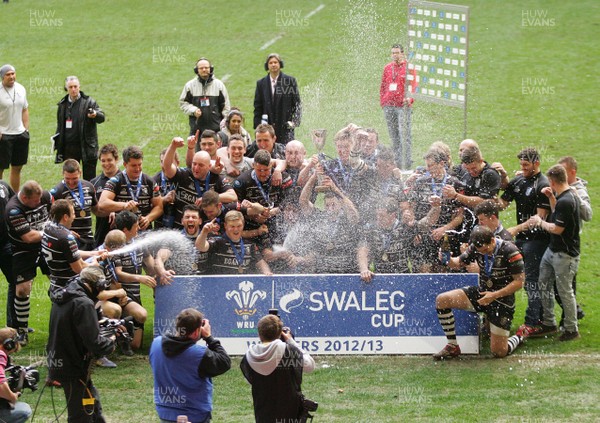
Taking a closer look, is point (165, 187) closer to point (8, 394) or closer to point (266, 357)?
point (8, 394)

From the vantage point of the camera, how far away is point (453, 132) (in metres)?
17.1

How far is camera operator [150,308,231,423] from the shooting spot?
8016 millimetres

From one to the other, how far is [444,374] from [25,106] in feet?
26.6

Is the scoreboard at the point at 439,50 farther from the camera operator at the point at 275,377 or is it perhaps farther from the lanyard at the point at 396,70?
the camera operator at the point at 275,377

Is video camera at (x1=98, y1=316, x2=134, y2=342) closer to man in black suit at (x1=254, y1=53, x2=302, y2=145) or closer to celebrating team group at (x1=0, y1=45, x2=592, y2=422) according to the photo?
celebrating team group at (x1=0, y1=45, x2=592, y2=422)

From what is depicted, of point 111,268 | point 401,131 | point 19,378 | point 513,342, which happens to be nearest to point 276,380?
point 19,378

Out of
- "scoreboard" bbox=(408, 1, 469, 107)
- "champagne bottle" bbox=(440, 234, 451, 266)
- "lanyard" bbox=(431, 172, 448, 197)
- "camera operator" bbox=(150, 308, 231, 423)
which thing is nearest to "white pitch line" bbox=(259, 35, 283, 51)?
"scoreboard" bbox=(408, 1, 469, 107)

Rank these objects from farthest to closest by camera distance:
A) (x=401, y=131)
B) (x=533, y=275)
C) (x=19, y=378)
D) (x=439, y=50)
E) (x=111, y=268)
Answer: (x=401, y=131), (x=439, y=50), (x=533, y=275), (x=111, y=268), (x=19, y=378)

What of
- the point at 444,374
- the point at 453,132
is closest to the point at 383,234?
the point at 444,374

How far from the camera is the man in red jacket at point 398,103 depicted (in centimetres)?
1584

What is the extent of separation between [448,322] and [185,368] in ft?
12.5

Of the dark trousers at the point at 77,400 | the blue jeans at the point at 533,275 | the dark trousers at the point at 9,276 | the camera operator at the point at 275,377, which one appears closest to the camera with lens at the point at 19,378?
the dark trousers at the point at 77,400

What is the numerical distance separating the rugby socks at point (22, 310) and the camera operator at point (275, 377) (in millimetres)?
4389

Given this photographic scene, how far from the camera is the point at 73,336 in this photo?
8.67 m
